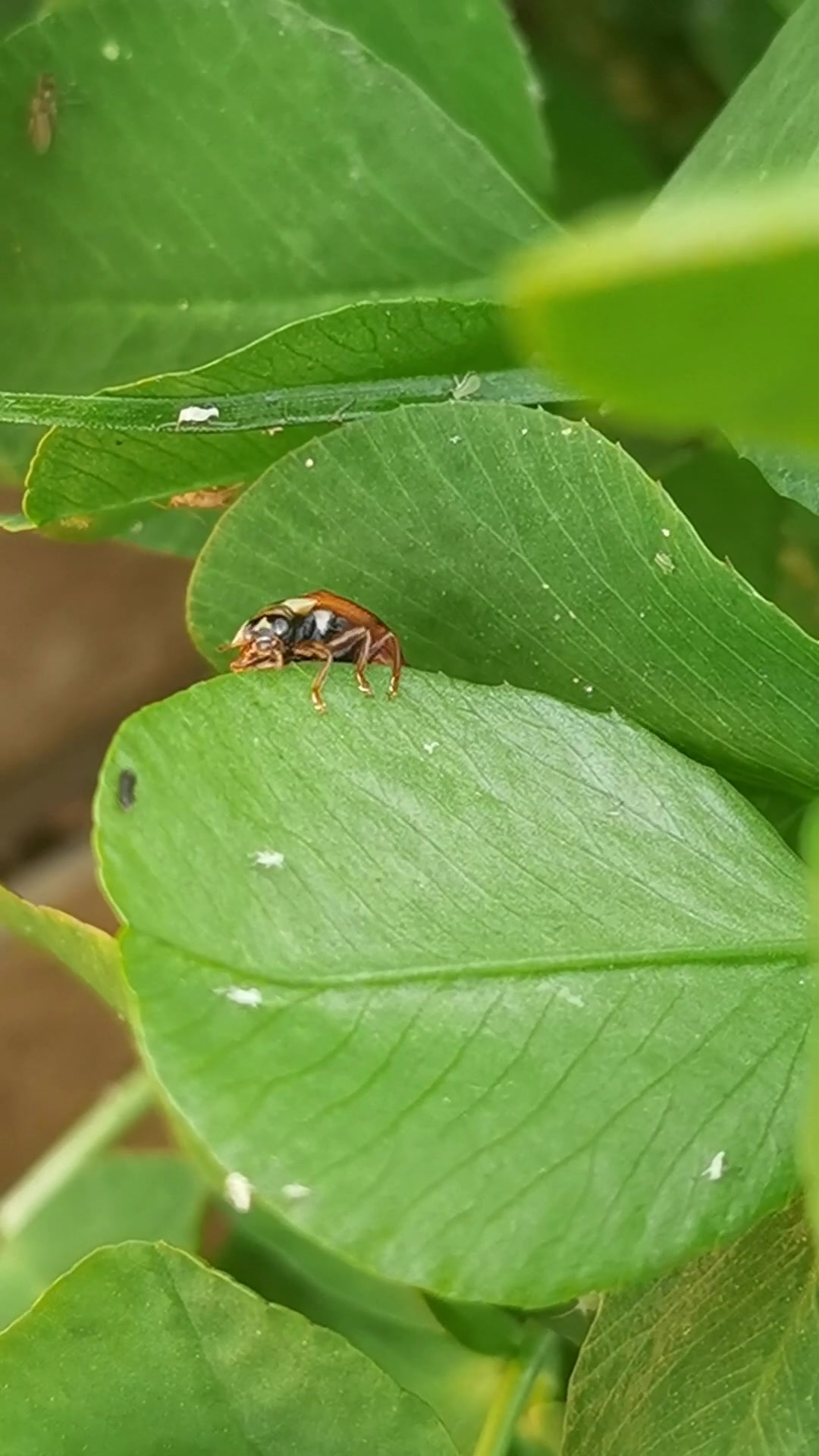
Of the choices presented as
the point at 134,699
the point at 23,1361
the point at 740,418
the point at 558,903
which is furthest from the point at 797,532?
the point at 134,699

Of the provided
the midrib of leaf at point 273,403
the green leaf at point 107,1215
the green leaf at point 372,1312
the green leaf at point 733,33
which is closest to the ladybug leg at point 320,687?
the midrib of leaf at point 273,403

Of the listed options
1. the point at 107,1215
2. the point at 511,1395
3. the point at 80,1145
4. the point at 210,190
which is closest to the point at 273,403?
the point at 210,190

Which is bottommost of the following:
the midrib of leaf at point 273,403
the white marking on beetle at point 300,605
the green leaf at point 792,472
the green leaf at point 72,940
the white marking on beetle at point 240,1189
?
the green leaf at point 72,940

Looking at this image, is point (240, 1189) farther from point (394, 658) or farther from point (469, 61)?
point (469, 61)

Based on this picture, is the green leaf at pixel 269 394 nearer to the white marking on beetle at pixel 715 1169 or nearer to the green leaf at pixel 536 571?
the green leaf at pixel 536 571

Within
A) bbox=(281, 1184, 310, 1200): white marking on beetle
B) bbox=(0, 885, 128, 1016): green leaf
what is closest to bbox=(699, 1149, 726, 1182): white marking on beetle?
bbox=(281, 1184, 310, 1200): white marking on beetle

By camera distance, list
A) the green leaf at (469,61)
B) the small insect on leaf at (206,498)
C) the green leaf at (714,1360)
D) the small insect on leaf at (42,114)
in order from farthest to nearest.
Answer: the green leaf at (469,61) < the small insect on leaf at (42,114) < the small insect on leaf at (206,498) < the green leaf at (714,1360)

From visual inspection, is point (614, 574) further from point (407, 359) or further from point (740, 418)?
point (740, 418)

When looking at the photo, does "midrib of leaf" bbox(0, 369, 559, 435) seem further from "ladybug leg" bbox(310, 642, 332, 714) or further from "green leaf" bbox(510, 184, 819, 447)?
"green leaf" bbox(510, 184, 819, 447)
